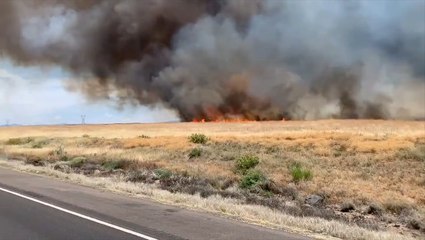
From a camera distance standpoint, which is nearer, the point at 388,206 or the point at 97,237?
the point at 97,237

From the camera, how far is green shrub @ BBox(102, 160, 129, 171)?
2392 centimetres

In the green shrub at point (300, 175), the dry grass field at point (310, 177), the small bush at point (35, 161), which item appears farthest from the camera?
the small bush at point (35, 161)

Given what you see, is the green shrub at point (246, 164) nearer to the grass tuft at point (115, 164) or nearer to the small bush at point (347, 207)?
the grass tuft at point (115, 164)

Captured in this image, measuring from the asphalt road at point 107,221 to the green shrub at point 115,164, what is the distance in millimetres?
10756

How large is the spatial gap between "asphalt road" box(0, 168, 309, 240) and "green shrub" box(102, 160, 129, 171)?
10756mm

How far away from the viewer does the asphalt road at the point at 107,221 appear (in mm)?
7812

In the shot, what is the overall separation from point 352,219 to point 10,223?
26.1 feet

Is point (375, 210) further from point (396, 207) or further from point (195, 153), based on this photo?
point (195, 153)

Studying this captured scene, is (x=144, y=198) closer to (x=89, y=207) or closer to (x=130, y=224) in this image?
(x=89, y=207)

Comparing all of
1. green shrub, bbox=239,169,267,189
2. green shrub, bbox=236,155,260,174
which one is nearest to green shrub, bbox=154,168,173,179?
green shrub, bbox=239,169,267,189

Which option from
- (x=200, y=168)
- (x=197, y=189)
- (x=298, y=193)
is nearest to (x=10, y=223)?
(x=197, y=189)

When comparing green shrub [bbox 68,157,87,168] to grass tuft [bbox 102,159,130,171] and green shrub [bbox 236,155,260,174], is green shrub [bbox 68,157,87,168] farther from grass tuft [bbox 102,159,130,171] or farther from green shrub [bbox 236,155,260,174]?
green shrub [bbox 236,155,260,174]

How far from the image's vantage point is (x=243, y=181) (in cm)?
1812

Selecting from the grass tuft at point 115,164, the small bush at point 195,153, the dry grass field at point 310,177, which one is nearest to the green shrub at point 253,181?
the dry grass field at point 310,177
